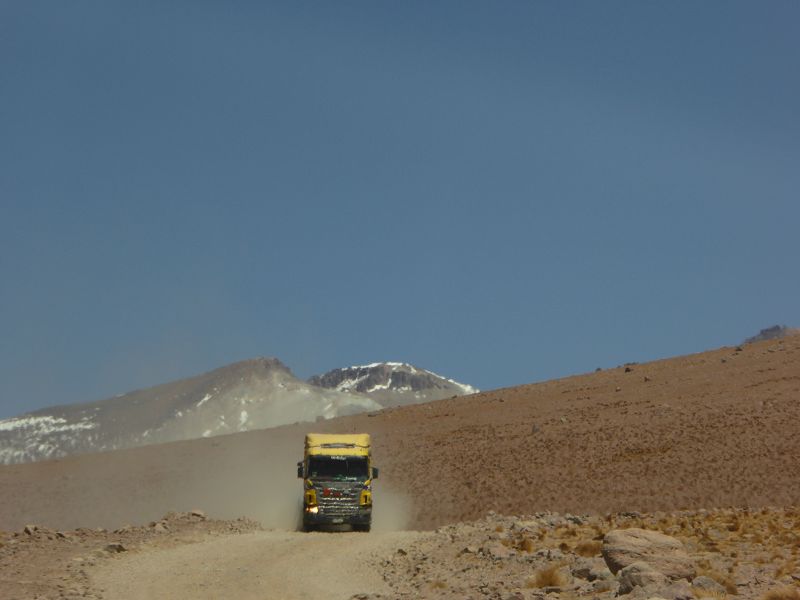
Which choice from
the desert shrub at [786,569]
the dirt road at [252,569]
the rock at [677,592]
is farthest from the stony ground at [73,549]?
the desert shrub at [786,569]

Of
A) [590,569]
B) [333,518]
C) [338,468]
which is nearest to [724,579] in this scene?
[590,569]

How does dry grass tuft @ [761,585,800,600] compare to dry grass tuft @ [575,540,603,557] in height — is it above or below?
below

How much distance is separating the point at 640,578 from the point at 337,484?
21.7m

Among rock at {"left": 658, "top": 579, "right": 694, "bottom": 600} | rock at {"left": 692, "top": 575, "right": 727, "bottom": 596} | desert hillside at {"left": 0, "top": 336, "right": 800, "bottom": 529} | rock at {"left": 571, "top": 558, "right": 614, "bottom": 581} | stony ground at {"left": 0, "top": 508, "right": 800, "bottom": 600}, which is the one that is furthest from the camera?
desert hillside at {"left": 0, "top": 336, "right": 800, "bottom": 529}

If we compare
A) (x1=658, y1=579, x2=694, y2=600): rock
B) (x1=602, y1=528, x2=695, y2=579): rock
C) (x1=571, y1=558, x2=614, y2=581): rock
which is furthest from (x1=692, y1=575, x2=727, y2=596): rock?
(x1=571, y1=558, x2=614, y2=581): rock

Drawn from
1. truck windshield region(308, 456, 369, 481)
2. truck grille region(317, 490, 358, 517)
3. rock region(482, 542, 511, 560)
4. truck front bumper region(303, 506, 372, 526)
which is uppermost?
truck windshield region(308, 456, 369, 481)

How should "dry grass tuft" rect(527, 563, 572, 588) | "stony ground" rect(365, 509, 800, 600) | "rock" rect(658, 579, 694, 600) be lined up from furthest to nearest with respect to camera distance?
"dry grass tuft" rect(527, 563, 572, 588), "stony ground" rect(365, 509, 800, 600), "rock" rect(658, 579, 694, 600)

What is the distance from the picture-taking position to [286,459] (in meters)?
66.5

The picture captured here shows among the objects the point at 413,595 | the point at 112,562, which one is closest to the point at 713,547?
the point at 413,595

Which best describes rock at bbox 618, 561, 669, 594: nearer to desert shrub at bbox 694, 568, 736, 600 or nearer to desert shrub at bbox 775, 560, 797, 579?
desert shrub at bbox 694, 568, 736, 600

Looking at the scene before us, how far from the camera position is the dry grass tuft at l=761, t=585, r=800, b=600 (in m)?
16.7

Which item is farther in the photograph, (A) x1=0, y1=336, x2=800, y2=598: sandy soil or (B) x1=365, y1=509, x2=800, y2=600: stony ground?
(A) x1=0, y1=336, x2=800, y2=598: sandy soil

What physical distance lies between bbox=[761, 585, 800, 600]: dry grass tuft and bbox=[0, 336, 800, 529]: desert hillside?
27.7 meters

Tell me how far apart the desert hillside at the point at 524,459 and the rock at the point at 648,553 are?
80.3ft
